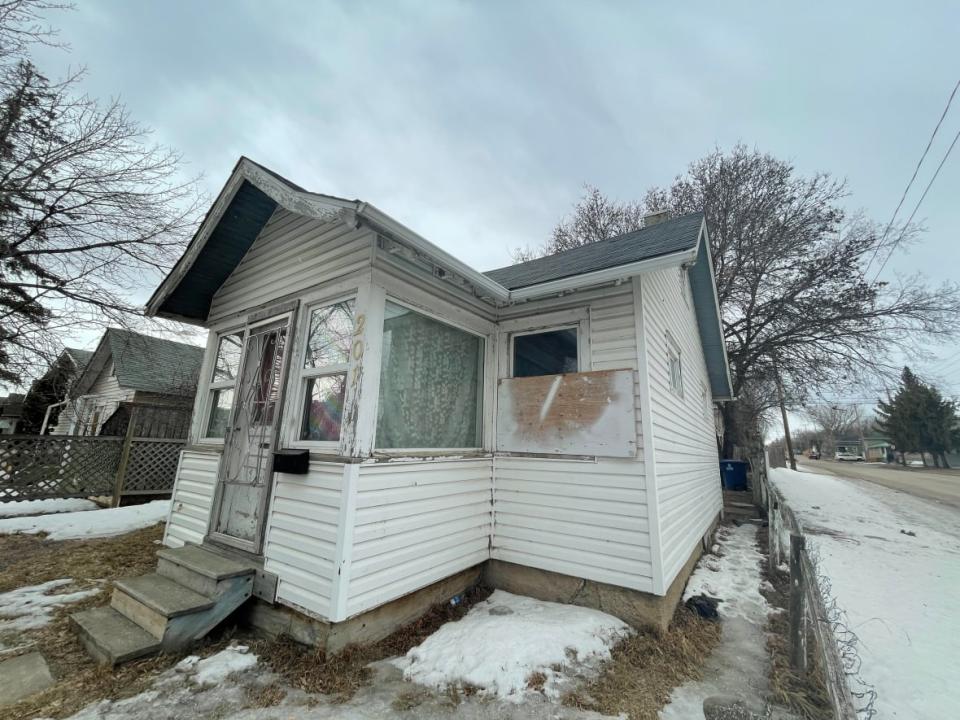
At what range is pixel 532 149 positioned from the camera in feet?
47.3

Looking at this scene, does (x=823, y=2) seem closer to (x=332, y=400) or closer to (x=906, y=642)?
(x=906, y=642)

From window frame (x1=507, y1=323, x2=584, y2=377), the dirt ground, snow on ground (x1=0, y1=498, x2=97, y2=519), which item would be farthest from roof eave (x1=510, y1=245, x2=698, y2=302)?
snow on ground (x1=0, y1=498, x2=97, y2=519)

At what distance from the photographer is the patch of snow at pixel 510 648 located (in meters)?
2.72

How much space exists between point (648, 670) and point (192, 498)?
16.7 ft

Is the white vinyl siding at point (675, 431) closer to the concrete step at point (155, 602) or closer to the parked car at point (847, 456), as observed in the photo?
the concrete step at point (155, 602)

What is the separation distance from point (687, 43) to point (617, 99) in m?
4.44

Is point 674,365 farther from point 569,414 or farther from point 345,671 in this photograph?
point 345,671

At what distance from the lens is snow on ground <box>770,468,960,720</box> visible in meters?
3.02

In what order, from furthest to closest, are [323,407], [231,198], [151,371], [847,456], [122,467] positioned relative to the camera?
1. [847,456]
2. [151,371]
3. [122,467]
4. [231,198]
5. [323,407]

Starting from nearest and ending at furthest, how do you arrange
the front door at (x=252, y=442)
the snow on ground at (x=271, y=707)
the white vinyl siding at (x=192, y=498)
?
1. the snow on ground at (x=271, y=707)
2. the front door at (x=252, y=442)
3. the white vinyl siding at (x=192, y=498)

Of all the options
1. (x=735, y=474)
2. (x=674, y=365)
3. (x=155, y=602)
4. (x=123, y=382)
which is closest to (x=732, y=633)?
(x=674, y=365)

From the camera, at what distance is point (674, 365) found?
580cm

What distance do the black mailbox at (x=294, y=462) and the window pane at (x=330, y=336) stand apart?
0.85m

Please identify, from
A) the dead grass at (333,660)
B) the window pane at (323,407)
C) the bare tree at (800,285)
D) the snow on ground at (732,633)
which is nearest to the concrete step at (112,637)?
the dead grass at (333,660)
